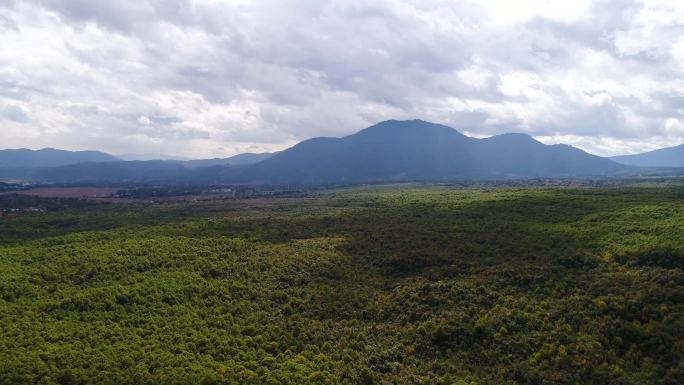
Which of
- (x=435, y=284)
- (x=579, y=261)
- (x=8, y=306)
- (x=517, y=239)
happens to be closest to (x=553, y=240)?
(x=517, y=239)

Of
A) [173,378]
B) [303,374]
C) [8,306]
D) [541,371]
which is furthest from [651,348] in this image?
[8,306]

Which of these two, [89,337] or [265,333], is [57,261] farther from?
[265,333]

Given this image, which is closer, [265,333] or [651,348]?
[651,348]

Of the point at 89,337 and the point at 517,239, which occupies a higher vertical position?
the point at 517,239

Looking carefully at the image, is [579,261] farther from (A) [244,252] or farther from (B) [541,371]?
(A) [244,252]

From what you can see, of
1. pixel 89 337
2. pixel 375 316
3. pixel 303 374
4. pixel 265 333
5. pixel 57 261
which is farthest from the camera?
pixel 57 261

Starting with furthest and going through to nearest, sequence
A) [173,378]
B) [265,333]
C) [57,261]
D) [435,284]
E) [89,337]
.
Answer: [57,261] → [435,284] → [265,333] → [89,337] → [173,378]
